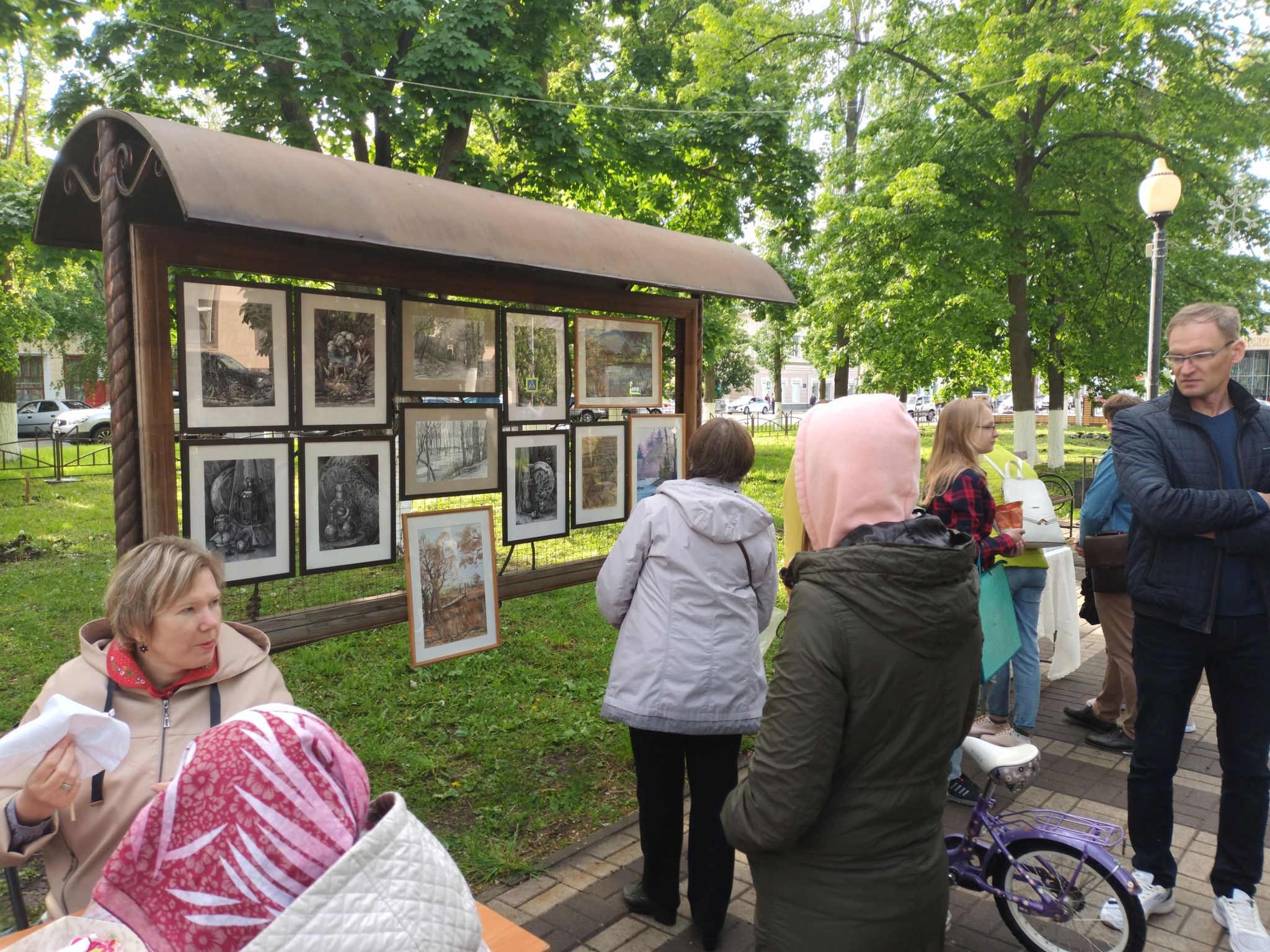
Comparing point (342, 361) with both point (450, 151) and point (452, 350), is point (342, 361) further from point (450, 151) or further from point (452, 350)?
point (450, 151)

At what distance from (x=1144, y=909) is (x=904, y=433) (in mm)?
2430

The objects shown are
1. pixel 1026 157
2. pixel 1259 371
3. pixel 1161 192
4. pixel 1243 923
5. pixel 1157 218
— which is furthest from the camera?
pixel 1259 371

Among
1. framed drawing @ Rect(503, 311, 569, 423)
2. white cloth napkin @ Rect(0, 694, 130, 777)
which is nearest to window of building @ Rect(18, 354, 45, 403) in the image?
framed drawing @ Rect(503, 311, 569, 423)

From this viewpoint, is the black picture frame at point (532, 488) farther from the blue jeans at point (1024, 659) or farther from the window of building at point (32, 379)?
the window of building at point (32, 379)

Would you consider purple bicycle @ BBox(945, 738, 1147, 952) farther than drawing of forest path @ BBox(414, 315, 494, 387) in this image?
No

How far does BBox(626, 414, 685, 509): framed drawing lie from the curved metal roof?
2.95 ft

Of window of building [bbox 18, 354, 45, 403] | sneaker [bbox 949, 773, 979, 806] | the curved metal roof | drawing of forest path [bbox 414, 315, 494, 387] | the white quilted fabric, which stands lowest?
sneaker [bbox 949, 773, 979, 806]

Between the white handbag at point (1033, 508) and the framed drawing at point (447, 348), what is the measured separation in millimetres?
2623

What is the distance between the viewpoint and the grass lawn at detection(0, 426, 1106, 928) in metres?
4.23

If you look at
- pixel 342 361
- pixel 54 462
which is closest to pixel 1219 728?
pixel 342 361

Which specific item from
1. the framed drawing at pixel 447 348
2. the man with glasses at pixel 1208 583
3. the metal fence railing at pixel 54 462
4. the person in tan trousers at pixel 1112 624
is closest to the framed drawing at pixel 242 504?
the framed drawing at pixel 447 348

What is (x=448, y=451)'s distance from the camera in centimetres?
424

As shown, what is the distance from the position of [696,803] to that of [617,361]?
264 centimetres

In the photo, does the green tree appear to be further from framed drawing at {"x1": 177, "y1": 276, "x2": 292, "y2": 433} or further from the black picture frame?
framed drawing at {"x1": 177, "y1": 276, "x2": 292, "y2": 433}
